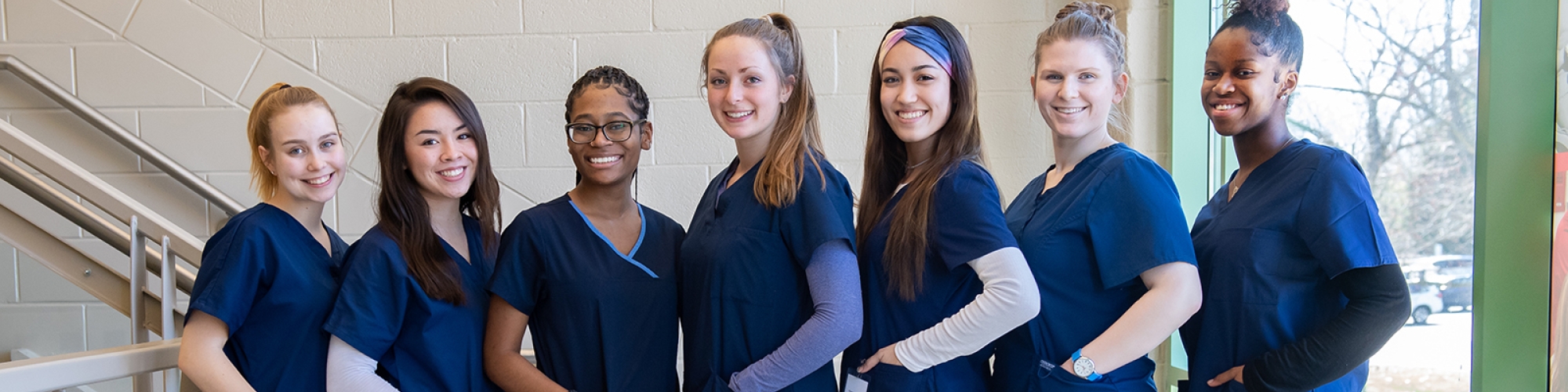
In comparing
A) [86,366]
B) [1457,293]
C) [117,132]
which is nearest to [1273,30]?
[1457,293]

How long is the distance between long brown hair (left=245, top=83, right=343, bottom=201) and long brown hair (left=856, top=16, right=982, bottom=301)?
95cm

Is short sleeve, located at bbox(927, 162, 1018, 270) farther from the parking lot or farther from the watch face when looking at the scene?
the parking lot

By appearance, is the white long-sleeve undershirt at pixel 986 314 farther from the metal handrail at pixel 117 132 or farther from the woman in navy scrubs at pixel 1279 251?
the metal handrail at pixel 117 132

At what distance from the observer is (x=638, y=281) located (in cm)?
144

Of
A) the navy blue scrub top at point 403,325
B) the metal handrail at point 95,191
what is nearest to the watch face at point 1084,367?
the navy blue scrub top at point 403,325

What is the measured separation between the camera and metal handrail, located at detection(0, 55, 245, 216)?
2.48 meters

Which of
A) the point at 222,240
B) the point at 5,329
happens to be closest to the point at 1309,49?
the point at 222,240

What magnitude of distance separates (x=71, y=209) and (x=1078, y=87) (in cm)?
186

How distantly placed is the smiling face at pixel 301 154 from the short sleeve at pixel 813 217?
0.82 meters

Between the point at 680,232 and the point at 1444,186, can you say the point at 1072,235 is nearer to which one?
the point at 680,232

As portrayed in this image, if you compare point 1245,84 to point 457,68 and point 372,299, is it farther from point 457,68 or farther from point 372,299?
point 457,68

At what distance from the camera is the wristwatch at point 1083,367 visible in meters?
1.24

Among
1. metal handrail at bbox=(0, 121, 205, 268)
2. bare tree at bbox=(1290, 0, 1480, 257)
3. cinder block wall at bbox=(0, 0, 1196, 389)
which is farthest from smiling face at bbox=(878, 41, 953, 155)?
metal handrail at bbox=(0, 121, 205, 268)

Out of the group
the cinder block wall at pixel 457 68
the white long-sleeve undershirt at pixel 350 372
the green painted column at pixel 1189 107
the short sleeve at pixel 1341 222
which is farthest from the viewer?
the cinder block wall at pixel 457 68
